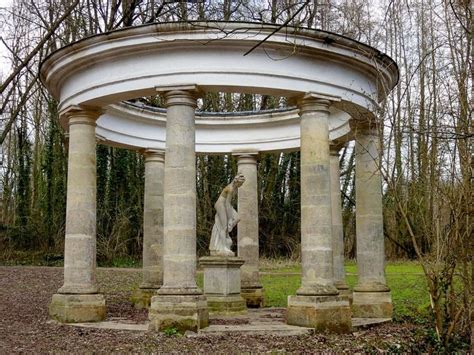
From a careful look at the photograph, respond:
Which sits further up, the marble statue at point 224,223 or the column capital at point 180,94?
the column capital at point 180,94

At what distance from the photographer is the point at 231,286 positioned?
18.3 meters

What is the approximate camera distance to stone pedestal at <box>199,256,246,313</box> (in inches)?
709

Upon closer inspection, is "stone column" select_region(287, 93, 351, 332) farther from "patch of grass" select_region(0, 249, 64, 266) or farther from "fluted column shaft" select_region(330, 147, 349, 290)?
"patch of grass" select_region(0, 249, 64, 266)

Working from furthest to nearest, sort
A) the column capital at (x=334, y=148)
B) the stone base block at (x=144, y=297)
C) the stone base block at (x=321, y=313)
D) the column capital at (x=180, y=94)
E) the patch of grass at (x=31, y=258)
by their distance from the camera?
the patch of grass at (x=31, y=258) → the column capital at (x=334, y=148) → the stone base block at (x=144, y=297) → the column capital at (x=180, y=94) → the stone base block at (x=321, y=313)

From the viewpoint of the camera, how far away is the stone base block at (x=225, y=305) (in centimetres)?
1794

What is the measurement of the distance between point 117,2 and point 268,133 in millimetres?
11947

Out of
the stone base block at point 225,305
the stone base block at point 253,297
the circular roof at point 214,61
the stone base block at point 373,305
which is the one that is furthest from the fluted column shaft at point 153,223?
the stone base block at point 373,305

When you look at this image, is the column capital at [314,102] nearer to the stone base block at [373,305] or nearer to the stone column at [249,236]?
the stone base block at [373,305]

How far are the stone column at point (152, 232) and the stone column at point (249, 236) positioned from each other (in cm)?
279

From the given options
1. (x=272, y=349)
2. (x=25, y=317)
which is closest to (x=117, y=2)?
(x=25, y=317)

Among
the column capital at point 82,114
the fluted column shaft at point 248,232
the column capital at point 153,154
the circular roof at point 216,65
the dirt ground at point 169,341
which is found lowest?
the dirt ground at point 169,341

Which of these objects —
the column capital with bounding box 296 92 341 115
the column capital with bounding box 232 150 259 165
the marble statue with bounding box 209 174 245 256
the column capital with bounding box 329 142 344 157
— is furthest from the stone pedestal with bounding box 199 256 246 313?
the column capital with bounding box 296 92 341 115

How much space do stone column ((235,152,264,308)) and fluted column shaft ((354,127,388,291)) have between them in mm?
4452

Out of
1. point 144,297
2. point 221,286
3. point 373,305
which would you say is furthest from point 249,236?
point 373,305
